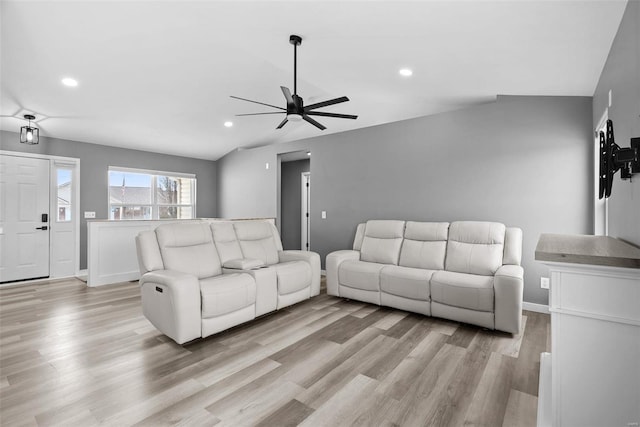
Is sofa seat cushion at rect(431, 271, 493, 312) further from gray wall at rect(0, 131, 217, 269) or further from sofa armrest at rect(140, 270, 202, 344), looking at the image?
gray wall at rect(0, 131, 217, 269)

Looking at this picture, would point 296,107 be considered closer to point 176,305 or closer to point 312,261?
point 312,261

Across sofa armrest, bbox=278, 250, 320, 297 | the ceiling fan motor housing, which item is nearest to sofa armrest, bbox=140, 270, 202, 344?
sofa armrest, bbox=278, 250, 320, 297

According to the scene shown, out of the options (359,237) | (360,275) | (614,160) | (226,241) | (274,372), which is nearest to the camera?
(614,160)

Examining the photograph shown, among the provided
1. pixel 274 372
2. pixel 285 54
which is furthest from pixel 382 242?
pixel 285 54

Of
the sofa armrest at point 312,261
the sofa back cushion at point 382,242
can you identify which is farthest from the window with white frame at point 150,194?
the sofa back cushion at point 382,242

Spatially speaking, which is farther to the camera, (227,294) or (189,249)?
(189,249)

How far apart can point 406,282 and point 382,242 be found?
2.72 feet

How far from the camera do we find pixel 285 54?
3.12m

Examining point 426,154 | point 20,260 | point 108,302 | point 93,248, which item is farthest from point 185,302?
point 20,260

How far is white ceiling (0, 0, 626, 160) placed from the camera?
7.14 feet

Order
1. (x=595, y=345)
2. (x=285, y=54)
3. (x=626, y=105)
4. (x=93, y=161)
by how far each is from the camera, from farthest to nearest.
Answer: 1. (x=93, y=161)
2. (x=285, y=54)
3. (x=626, y=105)
4. (x=595, y=345)

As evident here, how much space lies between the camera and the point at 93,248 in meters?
4.51

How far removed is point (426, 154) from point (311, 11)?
251 cm

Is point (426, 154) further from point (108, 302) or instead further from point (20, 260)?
point (20, 260)
